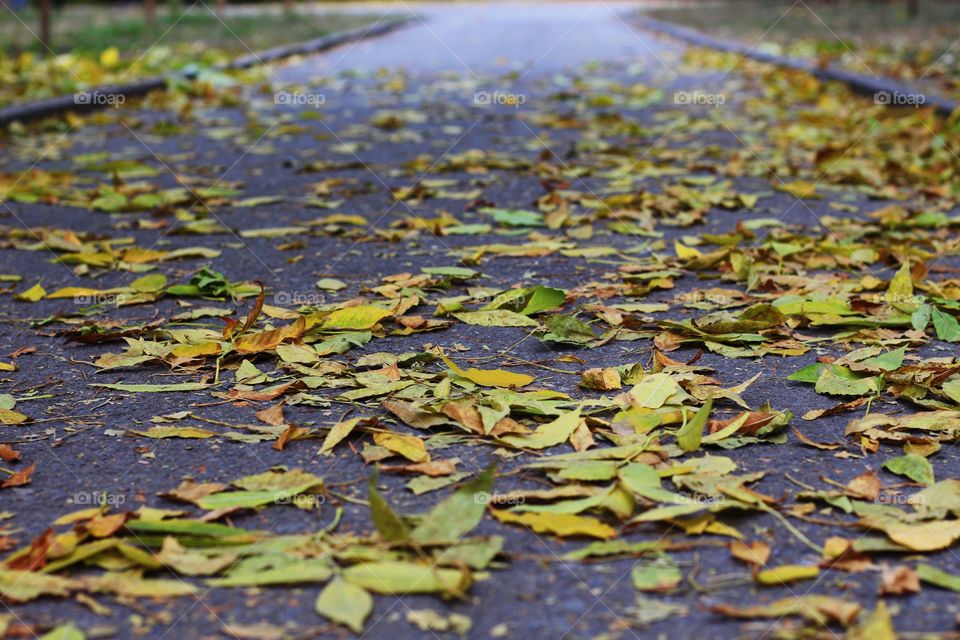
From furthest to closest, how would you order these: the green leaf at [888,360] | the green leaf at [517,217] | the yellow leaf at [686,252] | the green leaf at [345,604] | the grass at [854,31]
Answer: the grass at [854,31], the green leaf at [517,217], the yellow leaf at [686,252], the green leaf at [888,360], the green leaf at [345,604]

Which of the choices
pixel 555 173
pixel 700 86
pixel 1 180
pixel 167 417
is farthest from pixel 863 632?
pixel 700 86

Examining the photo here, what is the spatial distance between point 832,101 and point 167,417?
629 cm

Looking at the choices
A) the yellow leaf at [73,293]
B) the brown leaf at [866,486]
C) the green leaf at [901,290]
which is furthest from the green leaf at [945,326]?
the yellow leaf at [73,293]

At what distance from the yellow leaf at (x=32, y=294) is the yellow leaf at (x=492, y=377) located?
1.40 metres

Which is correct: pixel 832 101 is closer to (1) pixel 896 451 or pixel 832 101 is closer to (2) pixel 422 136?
(2) pixel 422 136

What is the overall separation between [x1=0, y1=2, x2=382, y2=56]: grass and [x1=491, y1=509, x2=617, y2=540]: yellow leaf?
9043 mm

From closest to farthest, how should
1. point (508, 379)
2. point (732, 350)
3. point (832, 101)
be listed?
point (508, 379)
point (732, 350)
point (832, 101)

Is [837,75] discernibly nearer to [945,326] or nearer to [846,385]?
[945,326]

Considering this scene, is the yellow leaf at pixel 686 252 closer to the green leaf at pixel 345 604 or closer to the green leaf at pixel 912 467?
the green leaf at pixel 912 467

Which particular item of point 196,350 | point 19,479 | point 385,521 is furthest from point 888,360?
point 19,479

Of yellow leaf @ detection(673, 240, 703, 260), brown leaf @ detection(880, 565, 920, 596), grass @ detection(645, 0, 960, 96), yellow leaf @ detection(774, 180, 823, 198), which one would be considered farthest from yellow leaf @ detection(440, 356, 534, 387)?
grass @ detection(645, 0, 960, 96)

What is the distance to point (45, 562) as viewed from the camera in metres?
A: 1.61

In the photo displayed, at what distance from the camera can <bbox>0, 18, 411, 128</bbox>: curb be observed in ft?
22.1

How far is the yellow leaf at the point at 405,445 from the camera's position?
1.95m
